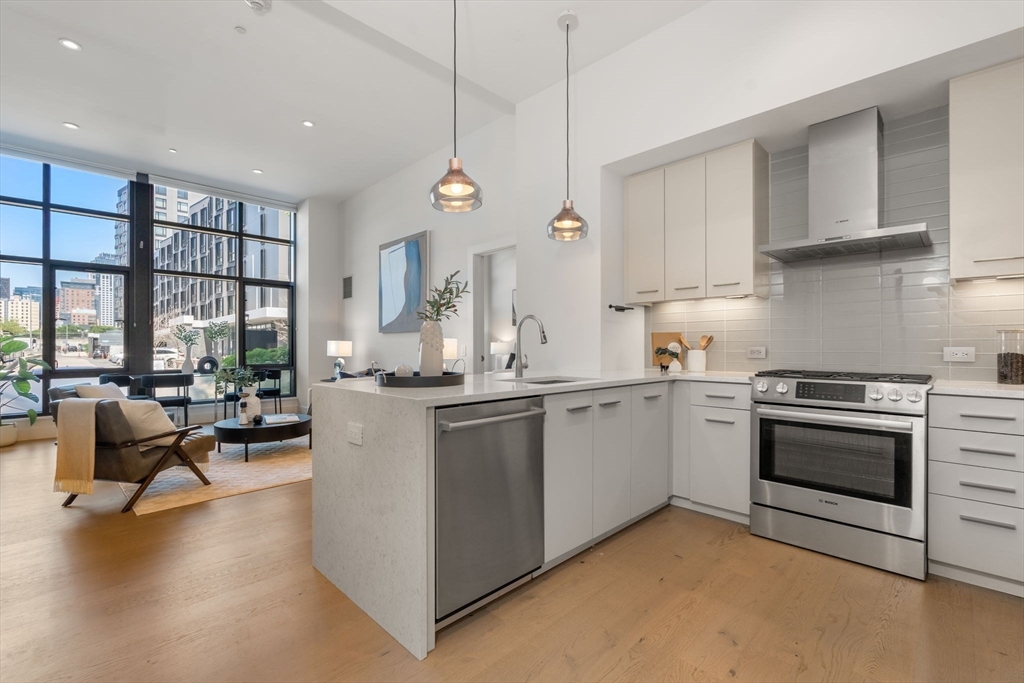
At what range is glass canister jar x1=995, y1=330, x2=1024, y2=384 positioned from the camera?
7.52ft

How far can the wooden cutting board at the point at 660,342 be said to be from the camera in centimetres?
361

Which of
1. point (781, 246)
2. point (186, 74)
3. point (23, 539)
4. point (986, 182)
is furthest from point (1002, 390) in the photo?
point (186, 74)

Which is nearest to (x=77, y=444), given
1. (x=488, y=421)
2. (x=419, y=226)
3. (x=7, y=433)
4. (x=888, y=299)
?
(x=488, y=421)

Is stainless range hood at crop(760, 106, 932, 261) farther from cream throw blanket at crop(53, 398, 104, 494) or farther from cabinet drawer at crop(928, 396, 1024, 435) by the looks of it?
cream throw blanket at crop(53, 398, 104, 494)

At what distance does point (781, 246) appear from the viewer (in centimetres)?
282

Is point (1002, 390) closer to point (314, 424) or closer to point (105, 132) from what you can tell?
point (314, 424)

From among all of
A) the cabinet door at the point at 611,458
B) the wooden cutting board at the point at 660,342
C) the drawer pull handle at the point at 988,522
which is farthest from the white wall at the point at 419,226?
the drawer pull handle at the point at 988,522

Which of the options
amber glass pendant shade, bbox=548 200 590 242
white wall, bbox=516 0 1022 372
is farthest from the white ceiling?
amber glass pendant shade, bbox=548 200 590 242

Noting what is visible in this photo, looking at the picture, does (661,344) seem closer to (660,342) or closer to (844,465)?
(660,342)

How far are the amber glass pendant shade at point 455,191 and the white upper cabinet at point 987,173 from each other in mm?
2426

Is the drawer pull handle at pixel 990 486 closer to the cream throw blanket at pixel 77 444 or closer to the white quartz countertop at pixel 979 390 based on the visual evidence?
the white quartz countertop at pixel 979 390

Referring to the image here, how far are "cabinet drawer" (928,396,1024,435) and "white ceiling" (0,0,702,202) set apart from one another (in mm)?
2701

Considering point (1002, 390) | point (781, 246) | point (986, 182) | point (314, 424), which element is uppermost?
point (986, 182)

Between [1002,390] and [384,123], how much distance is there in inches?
208
